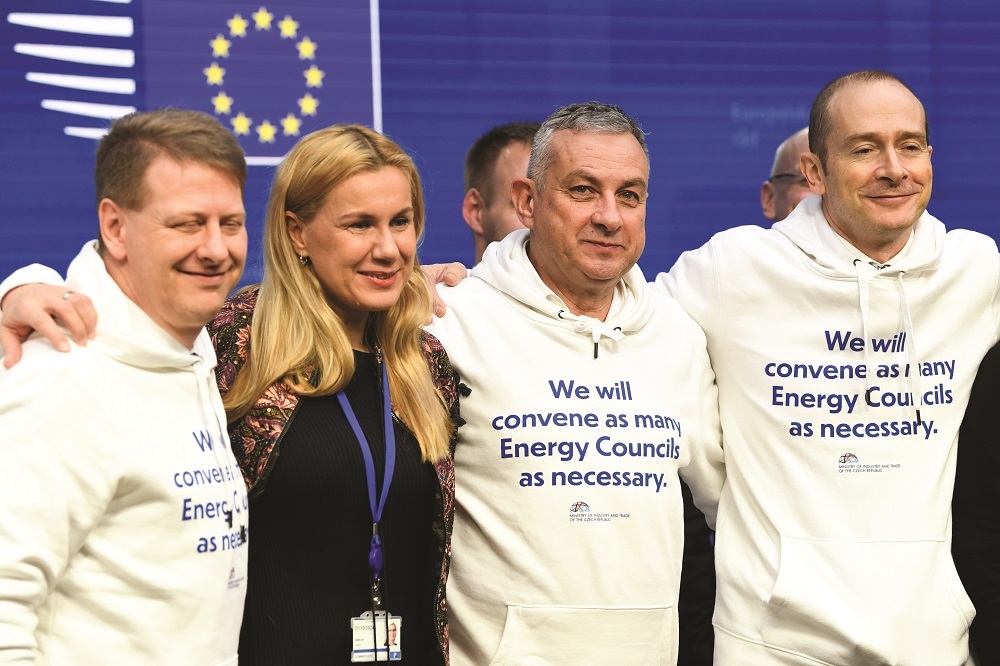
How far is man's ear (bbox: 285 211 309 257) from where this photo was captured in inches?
93.4

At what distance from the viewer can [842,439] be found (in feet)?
8.87

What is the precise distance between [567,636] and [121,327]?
3.69ft

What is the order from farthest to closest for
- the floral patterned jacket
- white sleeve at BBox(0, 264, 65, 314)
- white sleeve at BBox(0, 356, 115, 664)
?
the floral patterned jacket
white sleeve at BBox(0, 264, 65, 314)
white sleeve at BBox(0, 356, 115, 664)

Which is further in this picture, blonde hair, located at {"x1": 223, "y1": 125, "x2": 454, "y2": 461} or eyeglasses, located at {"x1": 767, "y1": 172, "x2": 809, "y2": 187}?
eyeglasses, located at {"x1": 767, "y1": 172, "x2": 809, "y2": 187}

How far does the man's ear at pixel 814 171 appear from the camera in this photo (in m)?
2.86

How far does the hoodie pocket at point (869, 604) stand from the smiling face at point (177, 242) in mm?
1392

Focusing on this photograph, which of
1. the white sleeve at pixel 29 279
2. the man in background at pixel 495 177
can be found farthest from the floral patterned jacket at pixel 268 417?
the man in background at pixel 495 177

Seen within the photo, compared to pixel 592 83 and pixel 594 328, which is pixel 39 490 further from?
pixel 592 83

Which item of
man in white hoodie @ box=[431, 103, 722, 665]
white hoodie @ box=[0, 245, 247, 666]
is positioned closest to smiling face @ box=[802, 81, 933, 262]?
man in white hoodie @ box=[431, 103, 722, 665]

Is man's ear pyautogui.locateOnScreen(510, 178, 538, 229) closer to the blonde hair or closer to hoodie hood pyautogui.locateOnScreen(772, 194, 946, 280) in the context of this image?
the blonde hair

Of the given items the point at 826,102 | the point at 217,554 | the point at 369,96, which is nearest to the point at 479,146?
the point at 369,96

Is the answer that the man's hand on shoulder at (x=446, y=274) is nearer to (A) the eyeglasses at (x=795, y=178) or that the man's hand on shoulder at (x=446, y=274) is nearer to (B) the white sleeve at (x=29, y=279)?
(B) the white sleeve at (x=29, y=279)

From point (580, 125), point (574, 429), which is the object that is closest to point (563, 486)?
point (574, 429)

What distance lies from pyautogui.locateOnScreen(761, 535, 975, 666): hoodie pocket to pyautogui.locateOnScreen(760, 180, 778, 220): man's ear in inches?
63.0
